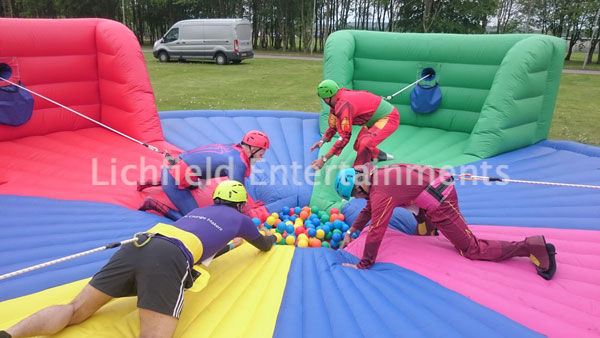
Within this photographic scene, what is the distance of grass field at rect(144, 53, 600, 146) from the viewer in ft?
29.7

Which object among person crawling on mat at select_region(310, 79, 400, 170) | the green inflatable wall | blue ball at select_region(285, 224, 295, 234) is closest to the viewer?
blue ball at select_region(285, 224, 295, 234)

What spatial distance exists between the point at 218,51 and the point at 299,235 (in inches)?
580

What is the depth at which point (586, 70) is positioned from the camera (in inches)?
695

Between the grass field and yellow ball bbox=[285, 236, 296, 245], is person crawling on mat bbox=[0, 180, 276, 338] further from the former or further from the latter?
the grass field

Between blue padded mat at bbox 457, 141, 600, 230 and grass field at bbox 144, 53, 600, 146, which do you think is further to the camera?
grass field at bbox 144, 53, 600, 146

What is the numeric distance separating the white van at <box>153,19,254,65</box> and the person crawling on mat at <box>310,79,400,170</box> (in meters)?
13.2

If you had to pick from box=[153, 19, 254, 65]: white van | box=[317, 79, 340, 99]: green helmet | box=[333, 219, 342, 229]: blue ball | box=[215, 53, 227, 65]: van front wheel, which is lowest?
box=[333, 219, 342, 229]: blue ball

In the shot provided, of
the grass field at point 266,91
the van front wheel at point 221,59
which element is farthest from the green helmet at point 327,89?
the van front wheel at point 221,59

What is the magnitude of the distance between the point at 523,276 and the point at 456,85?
353 cm

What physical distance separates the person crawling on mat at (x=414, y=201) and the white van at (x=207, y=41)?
15.0m

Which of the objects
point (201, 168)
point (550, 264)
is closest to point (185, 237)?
point (201, 168)

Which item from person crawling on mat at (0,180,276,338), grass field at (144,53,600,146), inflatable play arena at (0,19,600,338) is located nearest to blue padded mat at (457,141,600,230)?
inflatable play arena at (0,19,600,338)

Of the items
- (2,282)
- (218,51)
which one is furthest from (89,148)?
(218,51)

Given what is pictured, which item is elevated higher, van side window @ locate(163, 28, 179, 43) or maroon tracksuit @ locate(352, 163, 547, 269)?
van side window @ locate(163, 28, 179, 43)
